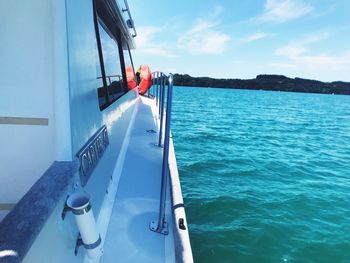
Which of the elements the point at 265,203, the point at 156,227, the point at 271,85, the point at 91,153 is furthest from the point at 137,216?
the point at 271,85

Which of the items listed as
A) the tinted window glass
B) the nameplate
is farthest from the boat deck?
the tinted window glass

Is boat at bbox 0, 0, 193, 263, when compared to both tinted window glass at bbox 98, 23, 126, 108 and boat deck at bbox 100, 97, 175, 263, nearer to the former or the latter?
boat deck at bbox 100, 97, 175, 263

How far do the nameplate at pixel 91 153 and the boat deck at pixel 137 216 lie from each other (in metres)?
0.40

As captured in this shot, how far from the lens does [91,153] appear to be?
1.48m

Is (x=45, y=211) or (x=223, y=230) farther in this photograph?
(x=223, y=230)

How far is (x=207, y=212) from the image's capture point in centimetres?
413

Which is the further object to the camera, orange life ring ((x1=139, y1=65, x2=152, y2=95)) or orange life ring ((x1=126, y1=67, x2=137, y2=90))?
orange life ring ((x1=139, y1=65, x2=152, y2=95))

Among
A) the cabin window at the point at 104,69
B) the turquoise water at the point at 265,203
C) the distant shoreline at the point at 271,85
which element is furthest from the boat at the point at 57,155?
the distant shoreline at the point at 271,85

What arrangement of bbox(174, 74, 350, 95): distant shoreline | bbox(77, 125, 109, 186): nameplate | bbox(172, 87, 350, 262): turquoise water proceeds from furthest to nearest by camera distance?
bbox(174, 74, 350, 95): distant shoreline
bbox(172, 87, 350, 262): turquoise water
bbox(77, 125, 109, 186): nameplate

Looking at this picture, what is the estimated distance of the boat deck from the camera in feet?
4.55

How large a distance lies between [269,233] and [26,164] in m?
3.41

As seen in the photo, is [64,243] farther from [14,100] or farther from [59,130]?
[14,100]

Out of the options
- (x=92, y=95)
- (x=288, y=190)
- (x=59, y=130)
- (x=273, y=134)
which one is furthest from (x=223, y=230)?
(x=273, y=134)

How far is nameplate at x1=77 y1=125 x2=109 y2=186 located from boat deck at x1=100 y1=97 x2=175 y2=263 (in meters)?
0.40
